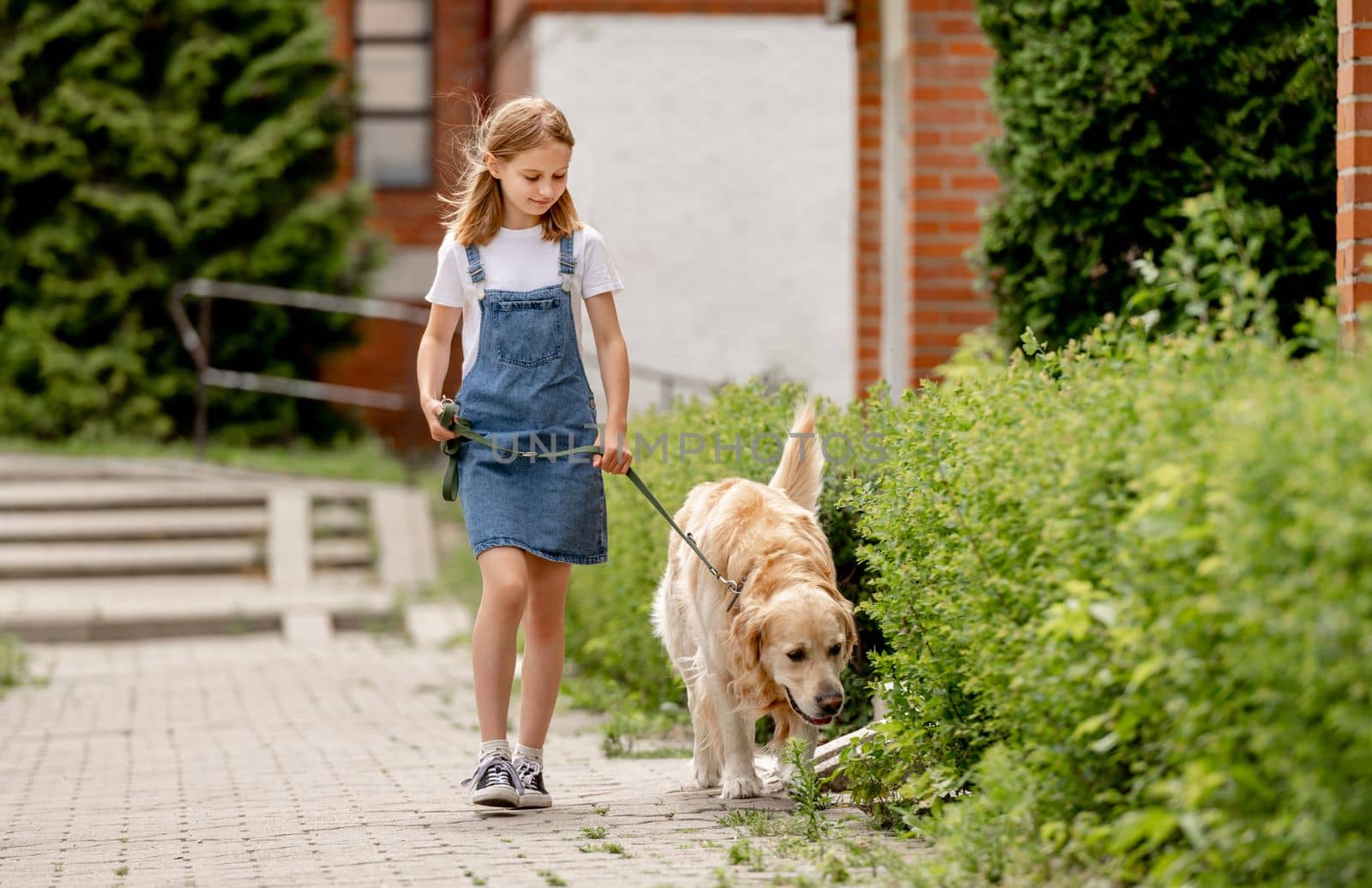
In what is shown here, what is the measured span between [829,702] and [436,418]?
1.38 meters

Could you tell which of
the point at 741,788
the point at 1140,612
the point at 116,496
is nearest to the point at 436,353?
the point at 741,788

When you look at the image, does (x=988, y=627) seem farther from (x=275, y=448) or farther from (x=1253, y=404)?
(x=275, y=448)

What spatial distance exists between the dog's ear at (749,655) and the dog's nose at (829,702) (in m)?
0.22

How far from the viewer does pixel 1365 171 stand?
4703 mm

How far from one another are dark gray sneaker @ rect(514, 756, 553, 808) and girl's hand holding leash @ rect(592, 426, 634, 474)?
0.90m

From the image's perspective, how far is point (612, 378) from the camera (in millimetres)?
5176

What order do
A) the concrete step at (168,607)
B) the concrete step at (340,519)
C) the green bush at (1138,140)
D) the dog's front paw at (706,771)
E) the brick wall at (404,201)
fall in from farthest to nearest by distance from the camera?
1. the brick wall at (404,201)
2. the concrete step at (340,519)
3. the concrete step at (168,607)
4. the green bush at (1138,140)
5. the dog's front paw at (706,771)

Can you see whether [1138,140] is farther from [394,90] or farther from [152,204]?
[394,90]

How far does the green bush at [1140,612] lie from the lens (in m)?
2.71

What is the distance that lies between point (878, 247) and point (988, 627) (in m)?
6.93

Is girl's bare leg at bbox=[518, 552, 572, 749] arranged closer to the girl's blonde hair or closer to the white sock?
the white sock

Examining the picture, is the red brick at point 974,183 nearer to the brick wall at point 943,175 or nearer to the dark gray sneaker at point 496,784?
the brick wall at point 943,175

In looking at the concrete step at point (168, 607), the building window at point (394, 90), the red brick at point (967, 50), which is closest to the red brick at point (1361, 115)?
the red brick at point (967, 50)

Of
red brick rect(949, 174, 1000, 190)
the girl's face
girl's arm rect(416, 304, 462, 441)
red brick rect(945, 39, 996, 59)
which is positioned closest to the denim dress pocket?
girl's arm rect(416, 304, 462, 441)
